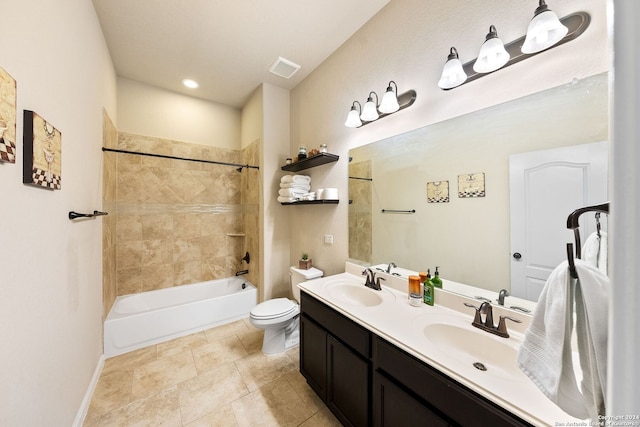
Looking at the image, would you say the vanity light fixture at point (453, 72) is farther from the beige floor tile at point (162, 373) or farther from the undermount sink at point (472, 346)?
the beige floor tile at point (162, 373)

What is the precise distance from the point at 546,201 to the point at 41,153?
2.28 metres

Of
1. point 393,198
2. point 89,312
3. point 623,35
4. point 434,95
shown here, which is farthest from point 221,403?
point 434,95

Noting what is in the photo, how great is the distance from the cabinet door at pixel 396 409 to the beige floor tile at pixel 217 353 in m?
1.44

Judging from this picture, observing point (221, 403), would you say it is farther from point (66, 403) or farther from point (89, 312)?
point (89, 312)

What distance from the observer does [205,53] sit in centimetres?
231

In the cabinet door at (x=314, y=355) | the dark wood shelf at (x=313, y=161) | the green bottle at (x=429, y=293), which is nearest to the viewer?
the green bottle at (x=429, y=293)

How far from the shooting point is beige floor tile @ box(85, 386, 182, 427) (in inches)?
59.9

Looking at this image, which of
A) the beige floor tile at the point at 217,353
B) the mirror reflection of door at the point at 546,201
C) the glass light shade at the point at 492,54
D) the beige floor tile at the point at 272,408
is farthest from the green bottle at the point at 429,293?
the beige floor tile at the point at 217,353

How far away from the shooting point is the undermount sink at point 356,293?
160 centimetres

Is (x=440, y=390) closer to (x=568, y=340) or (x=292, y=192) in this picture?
(x=568, y=340)

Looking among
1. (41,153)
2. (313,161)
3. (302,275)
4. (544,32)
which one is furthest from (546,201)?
(41,153)

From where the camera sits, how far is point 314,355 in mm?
1649

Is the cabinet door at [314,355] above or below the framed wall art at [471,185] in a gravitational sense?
below

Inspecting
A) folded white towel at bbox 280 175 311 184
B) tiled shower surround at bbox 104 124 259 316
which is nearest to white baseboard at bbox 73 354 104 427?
tiled shower surround at bbox 104 124 259 316
